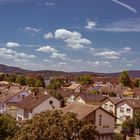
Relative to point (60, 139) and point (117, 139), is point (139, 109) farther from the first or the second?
point (60, 139)

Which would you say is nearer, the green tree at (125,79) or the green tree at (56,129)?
the green tree at (56,129)

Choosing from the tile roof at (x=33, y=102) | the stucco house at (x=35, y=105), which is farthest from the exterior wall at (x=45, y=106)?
the tile roof at (x=33, y=102)

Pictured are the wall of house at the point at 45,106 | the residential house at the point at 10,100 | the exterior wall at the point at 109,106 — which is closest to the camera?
the wall of house at the point at 45,106

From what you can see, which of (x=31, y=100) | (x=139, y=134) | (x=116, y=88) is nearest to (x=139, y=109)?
(x=139, y=134)

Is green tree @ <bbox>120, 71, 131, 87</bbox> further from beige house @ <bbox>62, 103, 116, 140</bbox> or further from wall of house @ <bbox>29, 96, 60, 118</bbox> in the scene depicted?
beige house @ <bbox>62, 103, 116, 140</bbox>

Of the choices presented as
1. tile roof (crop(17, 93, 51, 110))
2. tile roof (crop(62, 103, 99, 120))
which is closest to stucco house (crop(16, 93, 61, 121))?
tile roof (crop(17, 93, 51, 110))

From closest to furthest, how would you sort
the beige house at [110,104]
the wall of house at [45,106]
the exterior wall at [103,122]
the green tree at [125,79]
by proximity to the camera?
the exterior wall at [103,122], the wall of house at [45,106], the beige house at [110,104], the green tree at [125,79]

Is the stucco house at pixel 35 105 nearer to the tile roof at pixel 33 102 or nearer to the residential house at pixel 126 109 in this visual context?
the tile roof at pixel 33 102
